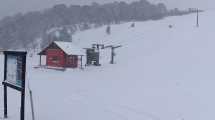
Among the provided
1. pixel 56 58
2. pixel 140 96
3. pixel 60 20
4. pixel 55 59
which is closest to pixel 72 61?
pixel 56 58

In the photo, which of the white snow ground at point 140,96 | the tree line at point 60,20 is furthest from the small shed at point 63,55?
the tree line at point 60,20

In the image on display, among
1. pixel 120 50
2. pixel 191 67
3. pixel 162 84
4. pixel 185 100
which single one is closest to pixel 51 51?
pixel 120 50

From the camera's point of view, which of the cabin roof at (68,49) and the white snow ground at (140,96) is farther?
the cabin roof at (68,49)

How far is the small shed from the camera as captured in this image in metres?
40.5

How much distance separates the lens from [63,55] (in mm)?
40812

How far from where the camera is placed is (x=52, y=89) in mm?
21172

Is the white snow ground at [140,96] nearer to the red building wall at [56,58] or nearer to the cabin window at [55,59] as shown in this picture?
the red building wall at [56,58]

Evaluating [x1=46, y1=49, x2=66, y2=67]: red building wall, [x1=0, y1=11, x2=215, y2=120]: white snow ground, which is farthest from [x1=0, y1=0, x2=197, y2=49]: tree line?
[x1=0, y1=11, x2=215, y2=120]: white snow ground

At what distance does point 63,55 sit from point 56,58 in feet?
4.06

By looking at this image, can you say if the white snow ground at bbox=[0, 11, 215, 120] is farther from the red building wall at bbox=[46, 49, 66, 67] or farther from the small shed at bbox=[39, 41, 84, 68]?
the red building wall at bbox=[46, 49, 66, 67]

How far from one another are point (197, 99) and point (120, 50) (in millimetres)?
35414

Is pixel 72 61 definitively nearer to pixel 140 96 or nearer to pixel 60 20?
pixel 140 96

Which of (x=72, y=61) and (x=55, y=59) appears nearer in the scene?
(x=72, y=61)

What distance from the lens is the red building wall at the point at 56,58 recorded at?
1592 inches
